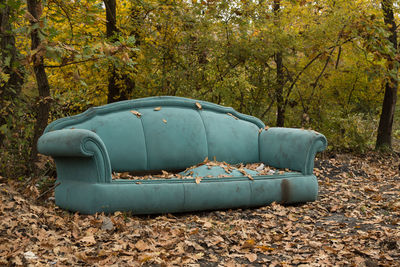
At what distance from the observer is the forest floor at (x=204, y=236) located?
115 inches

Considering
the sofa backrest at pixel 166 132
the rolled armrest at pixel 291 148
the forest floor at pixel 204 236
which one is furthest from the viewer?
the rolled armrest at pixel 291 148

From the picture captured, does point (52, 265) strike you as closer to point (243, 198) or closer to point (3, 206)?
point (3, 206)

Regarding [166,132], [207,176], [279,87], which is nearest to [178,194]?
[207,176]

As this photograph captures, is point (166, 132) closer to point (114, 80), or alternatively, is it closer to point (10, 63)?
point (10, 63)

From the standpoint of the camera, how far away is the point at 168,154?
15.4ft

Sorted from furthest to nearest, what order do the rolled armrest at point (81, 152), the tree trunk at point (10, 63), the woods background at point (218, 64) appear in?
the woods background at point (218, 64) → the tree trunk at point (10, 63) → the rolled armrest at point (81, 152)

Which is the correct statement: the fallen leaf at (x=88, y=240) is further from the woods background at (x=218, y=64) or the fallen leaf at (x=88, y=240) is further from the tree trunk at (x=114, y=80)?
the tree trunk at (x=114, y=80)

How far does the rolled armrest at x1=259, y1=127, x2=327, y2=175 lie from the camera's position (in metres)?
4.80

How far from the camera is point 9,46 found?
15.9 feet

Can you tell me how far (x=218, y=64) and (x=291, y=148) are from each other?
266 cm

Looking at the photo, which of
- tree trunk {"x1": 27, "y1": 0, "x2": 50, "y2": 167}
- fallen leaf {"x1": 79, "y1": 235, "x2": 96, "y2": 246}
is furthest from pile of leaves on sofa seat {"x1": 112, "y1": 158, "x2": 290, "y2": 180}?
tree trunk {"x1": 27, "y1": 0, "x2": 50, "y2": 167}

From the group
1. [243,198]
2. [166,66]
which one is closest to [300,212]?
[243,198]

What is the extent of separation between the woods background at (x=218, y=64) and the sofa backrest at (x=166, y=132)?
2.14 feet

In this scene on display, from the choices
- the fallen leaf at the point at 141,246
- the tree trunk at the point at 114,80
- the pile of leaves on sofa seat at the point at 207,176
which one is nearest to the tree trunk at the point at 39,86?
the pile of leaves on sofa seat at the point at 207,176
